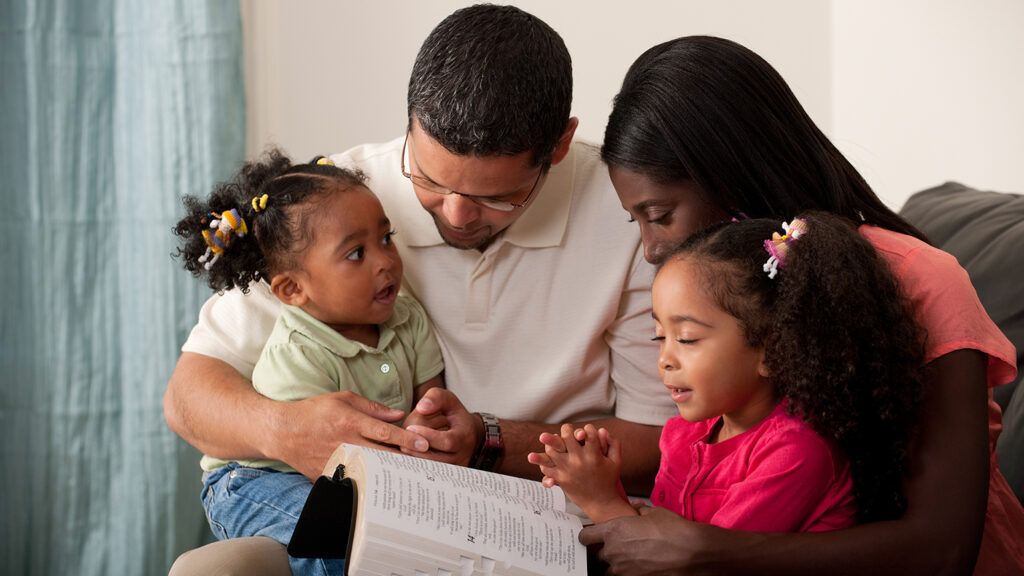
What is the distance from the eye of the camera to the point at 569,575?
1.33m

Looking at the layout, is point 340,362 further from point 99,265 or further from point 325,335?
point 99,265

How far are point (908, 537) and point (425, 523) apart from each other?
0.60m

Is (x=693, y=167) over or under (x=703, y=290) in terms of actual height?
over

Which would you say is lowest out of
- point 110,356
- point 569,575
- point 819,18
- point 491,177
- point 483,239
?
point 110,356

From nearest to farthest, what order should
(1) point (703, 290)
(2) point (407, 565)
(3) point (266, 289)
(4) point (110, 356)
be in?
(2) point (407, 565), (1) point (703, 290), (3) point (266, 289), (4) point (110, 356)

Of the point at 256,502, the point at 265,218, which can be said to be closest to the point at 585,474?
the point at 256,502

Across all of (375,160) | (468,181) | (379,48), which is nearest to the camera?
(468,181)

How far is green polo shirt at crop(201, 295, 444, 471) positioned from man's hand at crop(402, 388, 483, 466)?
0.18m

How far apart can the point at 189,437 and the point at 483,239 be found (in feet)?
2.07

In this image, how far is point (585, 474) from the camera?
1449 millimetres

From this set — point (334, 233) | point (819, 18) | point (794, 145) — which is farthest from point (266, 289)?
point (819, 18)

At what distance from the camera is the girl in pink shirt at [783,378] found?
133 centimetres

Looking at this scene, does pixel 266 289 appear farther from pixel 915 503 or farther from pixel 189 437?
pixel 915 503

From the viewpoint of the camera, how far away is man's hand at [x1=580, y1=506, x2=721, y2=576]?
4.25 feet
